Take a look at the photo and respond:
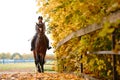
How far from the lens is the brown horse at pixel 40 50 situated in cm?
1785

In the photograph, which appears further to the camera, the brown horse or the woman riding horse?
the brown horse

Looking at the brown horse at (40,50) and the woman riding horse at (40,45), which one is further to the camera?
the brown horse at (40,50)

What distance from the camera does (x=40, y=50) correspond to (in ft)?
62.8

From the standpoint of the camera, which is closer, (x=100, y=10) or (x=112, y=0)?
(x=112, y=0)

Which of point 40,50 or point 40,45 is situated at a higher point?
point 40,45

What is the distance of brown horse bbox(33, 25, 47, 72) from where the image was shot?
17852mm

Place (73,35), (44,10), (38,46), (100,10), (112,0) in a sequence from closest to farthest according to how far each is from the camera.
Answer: (112,0), (100,10), (73,35), (38,46), (44,10)

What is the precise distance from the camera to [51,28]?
2125 cm

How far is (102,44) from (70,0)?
1173mm

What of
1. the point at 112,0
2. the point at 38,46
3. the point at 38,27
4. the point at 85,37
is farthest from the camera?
the point at 38,46

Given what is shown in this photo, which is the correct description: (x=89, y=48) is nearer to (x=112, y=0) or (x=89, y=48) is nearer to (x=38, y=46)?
(x=112, y=0)

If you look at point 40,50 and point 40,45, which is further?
point 40,50

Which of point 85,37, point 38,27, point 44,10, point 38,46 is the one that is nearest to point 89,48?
point 85,37

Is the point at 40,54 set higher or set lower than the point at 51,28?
lower
